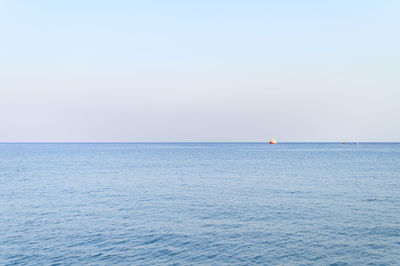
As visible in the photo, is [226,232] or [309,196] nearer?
[226,232]

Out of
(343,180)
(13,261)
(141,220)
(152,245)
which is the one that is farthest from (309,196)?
(13,261)

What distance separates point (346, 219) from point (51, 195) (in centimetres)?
4128

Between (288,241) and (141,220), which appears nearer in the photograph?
(288,241)

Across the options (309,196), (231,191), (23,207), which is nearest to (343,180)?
(309,196)

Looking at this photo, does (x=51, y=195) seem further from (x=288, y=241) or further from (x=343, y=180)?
(x=343, y=180)

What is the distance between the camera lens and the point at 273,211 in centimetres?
3644

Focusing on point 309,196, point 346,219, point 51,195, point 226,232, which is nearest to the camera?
point 226,232

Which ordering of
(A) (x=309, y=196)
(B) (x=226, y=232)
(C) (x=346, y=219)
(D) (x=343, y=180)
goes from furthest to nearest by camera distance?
(D) (x=343, y=180)
(A) (x=309, y=196)
(C) (x=346, y=219)
(B) (x=226, y=232)

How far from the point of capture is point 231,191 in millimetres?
51188

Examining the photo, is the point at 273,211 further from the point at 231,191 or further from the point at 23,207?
the point at 23,207

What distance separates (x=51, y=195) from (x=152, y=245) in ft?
99.1

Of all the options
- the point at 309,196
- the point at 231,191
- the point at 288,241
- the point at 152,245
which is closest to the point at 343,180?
the point at 309,196

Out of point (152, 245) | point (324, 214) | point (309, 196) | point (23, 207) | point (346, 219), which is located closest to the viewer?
point (152, 245)

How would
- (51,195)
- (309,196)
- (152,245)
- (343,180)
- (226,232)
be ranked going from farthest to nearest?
(343,180) < (51,195) < (309,196) < (226,232) < (152,245)
